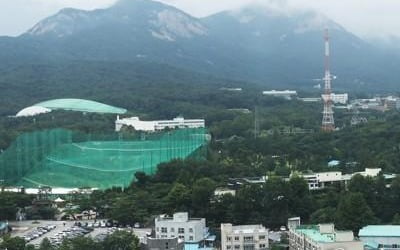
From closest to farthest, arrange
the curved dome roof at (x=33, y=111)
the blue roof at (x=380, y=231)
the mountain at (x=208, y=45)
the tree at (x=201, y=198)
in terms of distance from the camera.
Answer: the blue roof at (x=380, y=231) < the tree at (x=201, y=198) < the curved dome roof at (x=33, y=111) < the mountain at (x=208, y=45)

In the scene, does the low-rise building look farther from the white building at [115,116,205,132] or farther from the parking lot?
the white building at [115,116,205,132]

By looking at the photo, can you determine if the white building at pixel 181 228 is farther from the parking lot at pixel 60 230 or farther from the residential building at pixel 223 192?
the residential building at pixel 223 192

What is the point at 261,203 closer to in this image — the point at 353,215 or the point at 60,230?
the point at 353,215

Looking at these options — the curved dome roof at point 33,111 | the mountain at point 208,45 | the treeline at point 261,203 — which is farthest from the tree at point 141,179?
the mountain at point 208,45

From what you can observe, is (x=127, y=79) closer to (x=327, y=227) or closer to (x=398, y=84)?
(x=398, y=84)

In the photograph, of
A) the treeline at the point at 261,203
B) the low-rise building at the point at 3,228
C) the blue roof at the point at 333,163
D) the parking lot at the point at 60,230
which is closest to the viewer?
the parking lot at the point at 60,230

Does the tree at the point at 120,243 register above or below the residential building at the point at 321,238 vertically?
below

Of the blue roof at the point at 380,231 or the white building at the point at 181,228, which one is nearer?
the blue roof at the point at 380,231
